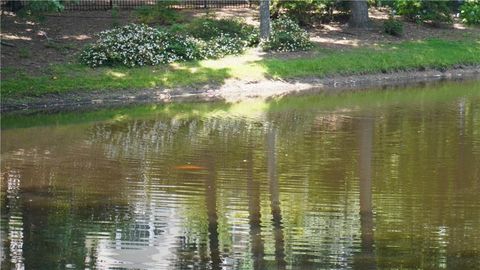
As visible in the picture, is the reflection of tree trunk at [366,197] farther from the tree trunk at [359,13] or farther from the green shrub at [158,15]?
the tree trunk at [359,13]

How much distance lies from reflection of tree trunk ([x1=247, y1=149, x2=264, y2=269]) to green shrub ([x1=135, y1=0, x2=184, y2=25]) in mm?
15500

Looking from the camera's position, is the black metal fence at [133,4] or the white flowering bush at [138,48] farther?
the black metal fence at [133,4]

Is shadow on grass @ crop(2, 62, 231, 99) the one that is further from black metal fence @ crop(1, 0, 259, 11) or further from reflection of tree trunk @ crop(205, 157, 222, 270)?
reflection of tree trunk @ crop(205, 157, 222, 270)

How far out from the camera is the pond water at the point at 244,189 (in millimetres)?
10312

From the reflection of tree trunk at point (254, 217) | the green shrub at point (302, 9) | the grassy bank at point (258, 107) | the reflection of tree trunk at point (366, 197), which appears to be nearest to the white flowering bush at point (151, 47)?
the grassy bank at point (258, 107)

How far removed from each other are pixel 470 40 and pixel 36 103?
15.7 meters

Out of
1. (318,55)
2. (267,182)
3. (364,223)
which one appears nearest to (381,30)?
(318,55)

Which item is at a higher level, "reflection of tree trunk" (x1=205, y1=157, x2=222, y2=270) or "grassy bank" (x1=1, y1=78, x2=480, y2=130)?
"reflection of tree trunk" (x1=205, y1=157, x2=222, y2=270)

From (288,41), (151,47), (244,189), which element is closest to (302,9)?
(288,41)

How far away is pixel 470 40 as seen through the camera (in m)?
31.6

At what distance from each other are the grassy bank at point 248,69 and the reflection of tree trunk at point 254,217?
928 cm

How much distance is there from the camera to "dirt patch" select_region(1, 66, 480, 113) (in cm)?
2291

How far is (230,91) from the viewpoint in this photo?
2520cm

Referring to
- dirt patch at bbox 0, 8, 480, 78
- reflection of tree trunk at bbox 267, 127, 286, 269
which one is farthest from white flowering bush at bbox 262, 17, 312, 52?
reflection of tree trunk at bbox 267, 127, 286, 269
